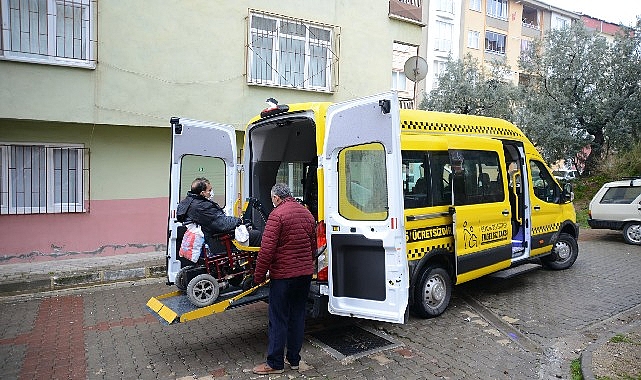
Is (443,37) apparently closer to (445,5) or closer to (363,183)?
(445,5)

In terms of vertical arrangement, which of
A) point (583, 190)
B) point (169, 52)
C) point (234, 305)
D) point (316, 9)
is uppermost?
point (316, 9)

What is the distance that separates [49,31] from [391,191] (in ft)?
24.5

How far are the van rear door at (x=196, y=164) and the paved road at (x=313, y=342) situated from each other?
112 centimetres

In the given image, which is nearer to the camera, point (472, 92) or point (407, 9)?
point (407, 9)

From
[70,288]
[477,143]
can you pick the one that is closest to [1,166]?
[70,288]

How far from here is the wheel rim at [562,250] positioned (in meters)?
8.55

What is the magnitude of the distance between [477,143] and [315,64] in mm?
5630

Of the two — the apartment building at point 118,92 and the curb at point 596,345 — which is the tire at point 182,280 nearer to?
the curb at point 596,345

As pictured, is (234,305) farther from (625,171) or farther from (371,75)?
(625,171)

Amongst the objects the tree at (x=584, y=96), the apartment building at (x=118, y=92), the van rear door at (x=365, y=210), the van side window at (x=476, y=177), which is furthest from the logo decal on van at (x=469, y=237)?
the tree at (x=584, y=96)

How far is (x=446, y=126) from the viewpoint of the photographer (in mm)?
6340

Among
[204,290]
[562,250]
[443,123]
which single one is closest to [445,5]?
[562,250]

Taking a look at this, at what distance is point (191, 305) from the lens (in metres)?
4.80

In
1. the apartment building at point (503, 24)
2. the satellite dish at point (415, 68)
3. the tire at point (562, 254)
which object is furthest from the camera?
the apartment building at point (503, 24)
